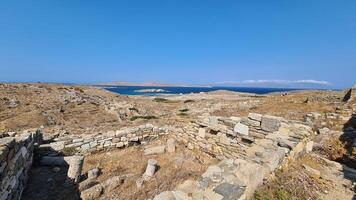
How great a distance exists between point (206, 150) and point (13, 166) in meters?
6.34

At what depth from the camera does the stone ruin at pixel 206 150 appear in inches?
160

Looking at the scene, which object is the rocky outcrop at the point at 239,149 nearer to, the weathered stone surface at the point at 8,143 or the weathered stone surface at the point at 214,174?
the weathered stone surface at the point at 214,174

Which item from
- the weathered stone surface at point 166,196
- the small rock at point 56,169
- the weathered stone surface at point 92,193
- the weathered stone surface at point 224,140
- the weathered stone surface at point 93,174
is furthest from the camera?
the weathered stone surface at point 224,140

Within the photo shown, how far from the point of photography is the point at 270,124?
7059mm

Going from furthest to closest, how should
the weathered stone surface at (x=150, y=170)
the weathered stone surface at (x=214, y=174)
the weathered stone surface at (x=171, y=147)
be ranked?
the weathered stone surface at (x=171, y=147)
the weathered stone surface at (x=150, y=170)
the weathered stone surface at (x=214, y=174)

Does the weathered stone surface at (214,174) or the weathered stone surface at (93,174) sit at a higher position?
the weathered stone surface at (214,174)

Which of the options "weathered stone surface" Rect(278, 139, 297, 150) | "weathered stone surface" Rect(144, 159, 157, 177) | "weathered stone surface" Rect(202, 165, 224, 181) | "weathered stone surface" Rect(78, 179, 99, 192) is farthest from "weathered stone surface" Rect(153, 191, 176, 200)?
"weathered stone surface" Rect(278, 139, 297, 150)

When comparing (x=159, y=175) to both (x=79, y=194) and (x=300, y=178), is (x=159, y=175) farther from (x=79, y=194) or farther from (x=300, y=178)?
(x=300, y=178)

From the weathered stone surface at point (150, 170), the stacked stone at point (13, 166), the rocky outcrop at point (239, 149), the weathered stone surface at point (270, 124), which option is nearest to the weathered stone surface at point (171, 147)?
the rocky outcrop at point (239, 149)

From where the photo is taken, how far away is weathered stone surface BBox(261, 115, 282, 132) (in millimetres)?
6949

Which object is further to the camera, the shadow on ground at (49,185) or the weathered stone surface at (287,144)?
the weathered stone surface at (287,144)

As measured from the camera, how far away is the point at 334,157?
711 cm

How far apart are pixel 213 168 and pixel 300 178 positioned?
237 centimetres

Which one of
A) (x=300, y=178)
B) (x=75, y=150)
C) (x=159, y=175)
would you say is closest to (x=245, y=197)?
(x=300, y=178)
